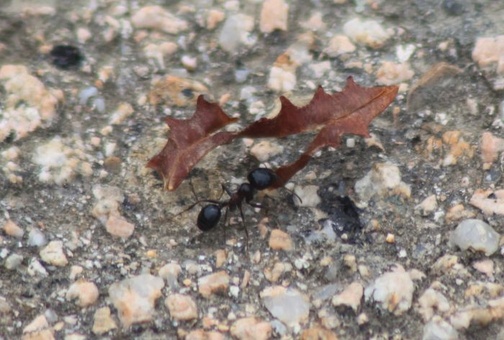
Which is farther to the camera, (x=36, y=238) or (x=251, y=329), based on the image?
(x=36, y=238)

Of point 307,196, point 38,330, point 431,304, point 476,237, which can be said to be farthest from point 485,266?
point 38,330

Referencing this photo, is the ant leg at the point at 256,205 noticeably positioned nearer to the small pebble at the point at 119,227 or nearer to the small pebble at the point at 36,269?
the small pebble at the point at 119,227

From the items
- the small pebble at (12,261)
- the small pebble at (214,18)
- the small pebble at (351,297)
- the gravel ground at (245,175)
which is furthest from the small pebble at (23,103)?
the small pebble at (351,297)

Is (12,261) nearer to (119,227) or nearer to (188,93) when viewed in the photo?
(119,227)

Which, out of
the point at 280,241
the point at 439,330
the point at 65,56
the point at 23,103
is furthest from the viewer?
the point at 65,56

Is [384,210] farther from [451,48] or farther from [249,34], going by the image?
[249,34]

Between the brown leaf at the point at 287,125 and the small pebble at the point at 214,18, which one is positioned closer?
the brown leaf at the point at 287,125
